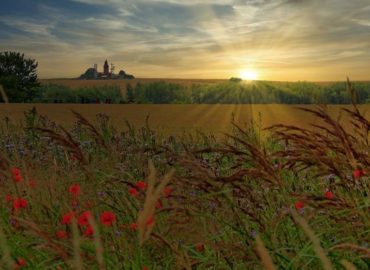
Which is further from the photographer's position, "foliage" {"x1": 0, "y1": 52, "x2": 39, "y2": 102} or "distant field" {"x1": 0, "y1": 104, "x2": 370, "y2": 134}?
"foliage" {"x1": 0, "y1": 52, "x2": 39, "y2": 102}

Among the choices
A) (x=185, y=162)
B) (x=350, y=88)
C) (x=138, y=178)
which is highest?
(x=350, y=88)

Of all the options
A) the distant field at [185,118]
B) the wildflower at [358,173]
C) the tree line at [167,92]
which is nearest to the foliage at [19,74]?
the tree line at [167,92]

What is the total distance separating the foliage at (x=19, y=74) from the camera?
182ft

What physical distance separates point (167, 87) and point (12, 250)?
55649mm

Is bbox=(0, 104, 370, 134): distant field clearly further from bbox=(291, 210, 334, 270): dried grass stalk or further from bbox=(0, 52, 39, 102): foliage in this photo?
bbox=(0, 52, 39, 102): foliage

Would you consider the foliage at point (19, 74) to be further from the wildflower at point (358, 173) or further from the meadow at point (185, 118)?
the wildflower at point (358, 173)

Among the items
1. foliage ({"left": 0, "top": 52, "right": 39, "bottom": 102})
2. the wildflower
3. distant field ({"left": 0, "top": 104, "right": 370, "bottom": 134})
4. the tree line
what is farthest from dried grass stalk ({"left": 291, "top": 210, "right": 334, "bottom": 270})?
foliage ({"left": 0, "top": 52, "right": 39, "bottom": 102})

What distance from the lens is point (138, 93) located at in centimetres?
6050

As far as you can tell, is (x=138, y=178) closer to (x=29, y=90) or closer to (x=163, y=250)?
(x=163, y=250)

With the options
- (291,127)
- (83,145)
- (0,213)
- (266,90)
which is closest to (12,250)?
(0,213)

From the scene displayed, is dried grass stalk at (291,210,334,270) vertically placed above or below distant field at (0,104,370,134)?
above

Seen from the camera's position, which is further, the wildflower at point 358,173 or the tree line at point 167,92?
the tree line at point 167,92

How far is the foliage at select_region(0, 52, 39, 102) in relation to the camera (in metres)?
55.3

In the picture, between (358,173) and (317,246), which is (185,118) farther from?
(317,246)
